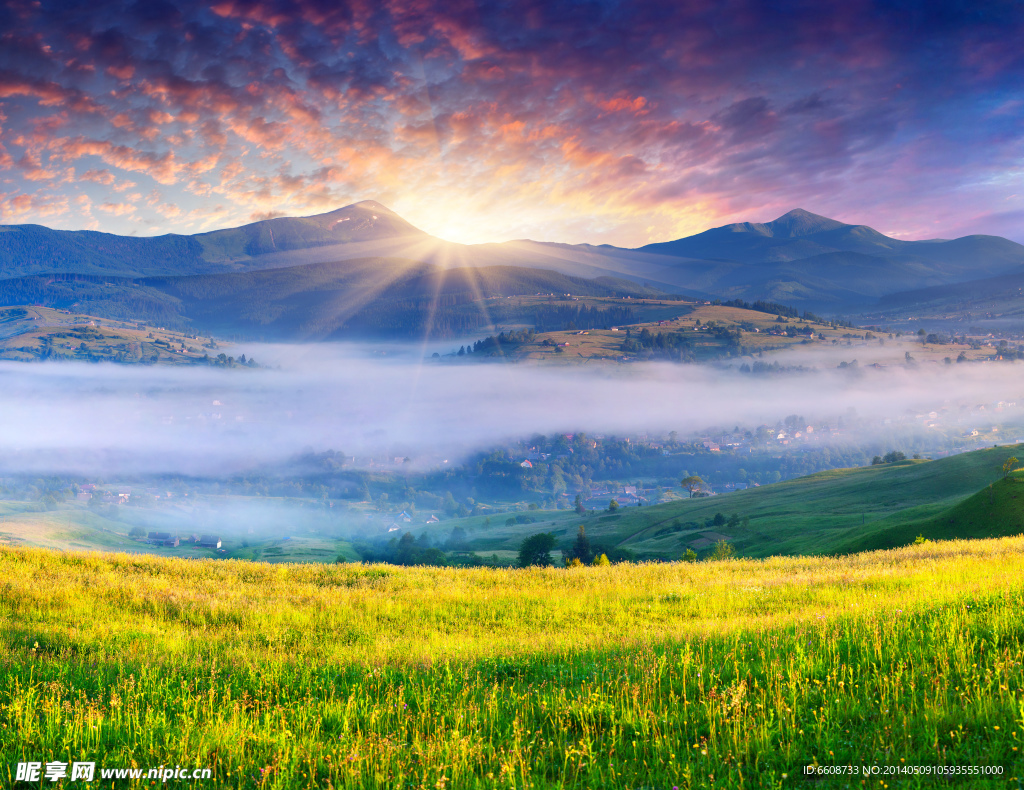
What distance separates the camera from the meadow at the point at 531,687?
19.4 ft

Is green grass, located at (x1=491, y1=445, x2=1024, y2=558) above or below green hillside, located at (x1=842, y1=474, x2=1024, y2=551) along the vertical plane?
below

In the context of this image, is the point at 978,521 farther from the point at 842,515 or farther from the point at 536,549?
the point at 842,515

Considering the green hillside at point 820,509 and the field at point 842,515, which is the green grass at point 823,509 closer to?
the green hillside at point 820,509

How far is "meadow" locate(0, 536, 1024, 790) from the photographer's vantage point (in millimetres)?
5898

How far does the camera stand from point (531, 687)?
8352 millimetres

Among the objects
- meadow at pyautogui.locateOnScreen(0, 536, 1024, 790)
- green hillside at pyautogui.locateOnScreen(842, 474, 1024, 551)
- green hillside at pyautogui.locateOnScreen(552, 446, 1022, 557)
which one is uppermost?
meadow at pyautogui.locateOnScreen(0, 536, 1024, 790)

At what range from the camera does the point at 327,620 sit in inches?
543

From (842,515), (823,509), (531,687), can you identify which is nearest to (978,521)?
(531,687)

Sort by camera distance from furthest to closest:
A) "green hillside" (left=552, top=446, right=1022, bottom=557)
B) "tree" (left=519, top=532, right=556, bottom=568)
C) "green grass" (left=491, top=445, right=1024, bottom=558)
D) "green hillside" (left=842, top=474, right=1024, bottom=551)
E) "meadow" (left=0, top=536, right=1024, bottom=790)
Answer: "green hillside" (left=552, top=446, right=1022, bottom=557) < "green grass" (left=491, top=445, right=1024, bottom=558) < "tree" (left=519, top=532, right=556, bottom=568) < "green hillside" (left=842, top=474, right=1024, bottom=551) < "meadow" (left=0, top=536, right=1024, bottom=790)

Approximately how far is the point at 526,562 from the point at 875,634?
87781 mm

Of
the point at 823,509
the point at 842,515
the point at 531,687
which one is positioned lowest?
the point at 823,509

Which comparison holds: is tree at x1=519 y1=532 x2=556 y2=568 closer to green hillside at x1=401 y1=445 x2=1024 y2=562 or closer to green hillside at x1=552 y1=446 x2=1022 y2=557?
green hillside at x1=401 y1=445 x2=1024 y2=562

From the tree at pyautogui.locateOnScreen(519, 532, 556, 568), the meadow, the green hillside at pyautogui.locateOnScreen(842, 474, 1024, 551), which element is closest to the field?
the green hillside at pyautogui.locateOnScreen(842, 474, 1024, 551)

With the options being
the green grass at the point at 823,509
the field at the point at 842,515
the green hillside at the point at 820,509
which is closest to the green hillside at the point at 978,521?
the field at the point at 842,515
